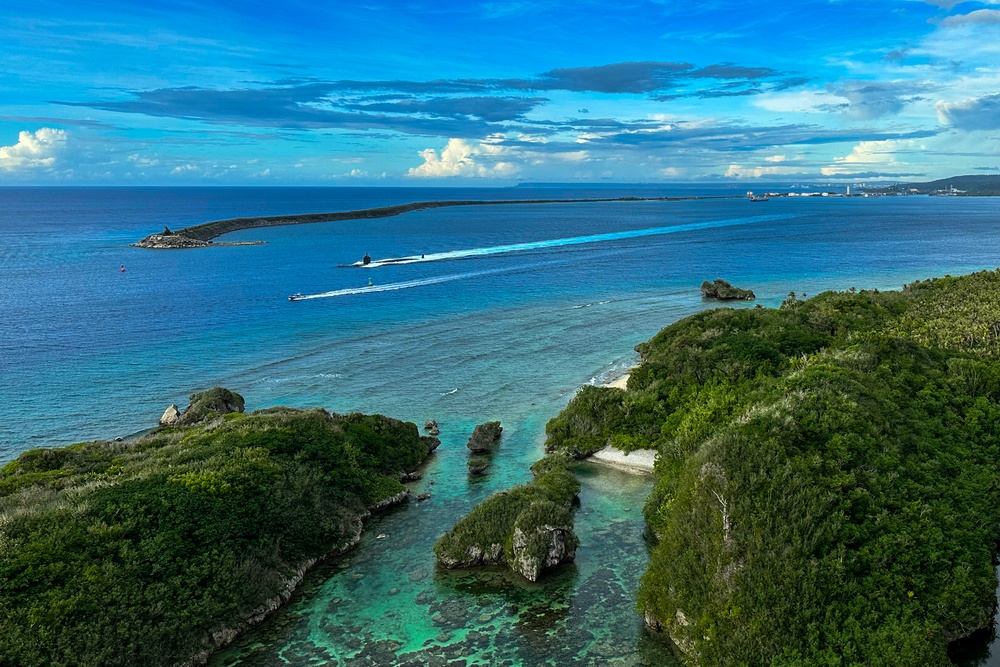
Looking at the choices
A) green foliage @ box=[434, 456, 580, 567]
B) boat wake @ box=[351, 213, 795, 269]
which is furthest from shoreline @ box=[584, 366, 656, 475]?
boat wake @ box=[351, 213, 795, 269]

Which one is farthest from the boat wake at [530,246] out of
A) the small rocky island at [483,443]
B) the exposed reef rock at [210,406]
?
the small rocky island at [483,443]

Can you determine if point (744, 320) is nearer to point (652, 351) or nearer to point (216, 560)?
point (652, 351)

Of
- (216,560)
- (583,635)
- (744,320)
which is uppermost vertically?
(744,320)

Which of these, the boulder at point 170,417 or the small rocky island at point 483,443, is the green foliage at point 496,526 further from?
the boulder at point 170,417

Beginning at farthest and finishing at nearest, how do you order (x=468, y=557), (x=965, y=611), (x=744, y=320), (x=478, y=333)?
1. (x=478, y=333)
2. (x=744, y=320)
3. (x=468, y=557)
4. (x=965, y=611)

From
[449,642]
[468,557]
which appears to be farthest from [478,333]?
[449,642]

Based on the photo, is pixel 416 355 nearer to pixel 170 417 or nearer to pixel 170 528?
pixel 170 417

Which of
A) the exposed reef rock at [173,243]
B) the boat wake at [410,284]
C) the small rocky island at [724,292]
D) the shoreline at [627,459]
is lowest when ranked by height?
the shoreline at [627,459]
